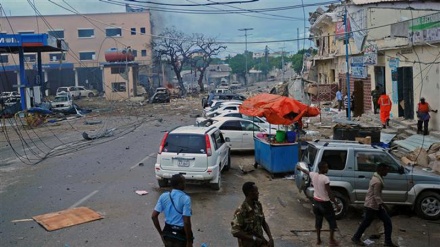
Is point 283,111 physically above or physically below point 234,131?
above

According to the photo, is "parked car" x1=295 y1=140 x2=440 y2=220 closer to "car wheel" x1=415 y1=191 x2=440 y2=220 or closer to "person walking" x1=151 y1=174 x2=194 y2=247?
"car wheel" x1=415 y1=191 x2=440 y2=220

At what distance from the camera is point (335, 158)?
36.8 feet

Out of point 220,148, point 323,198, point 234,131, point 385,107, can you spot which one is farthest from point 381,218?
point 385,107

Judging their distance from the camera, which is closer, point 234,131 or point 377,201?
point 377,201

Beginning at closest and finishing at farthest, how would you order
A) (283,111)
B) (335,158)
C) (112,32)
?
(335,158) → (283,111) → (112,32)

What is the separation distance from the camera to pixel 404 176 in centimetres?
1111

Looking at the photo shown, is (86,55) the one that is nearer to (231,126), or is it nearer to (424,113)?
(231,126)

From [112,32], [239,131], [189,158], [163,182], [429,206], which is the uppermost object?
[112,32]

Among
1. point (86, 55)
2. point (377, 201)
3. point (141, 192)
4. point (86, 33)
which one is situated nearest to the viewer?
point (377, 201)

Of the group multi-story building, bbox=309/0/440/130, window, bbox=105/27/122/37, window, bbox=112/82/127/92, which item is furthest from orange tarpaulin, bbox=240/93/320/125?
window, bbox=105/27/122/37

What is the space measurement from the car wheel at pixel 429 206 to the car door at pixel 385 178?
0.38 metres

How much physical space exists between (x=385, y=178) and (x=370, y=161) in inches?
18.8

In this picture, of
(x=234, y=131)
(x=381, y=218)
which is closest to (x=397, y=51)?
(x=234, y=131)

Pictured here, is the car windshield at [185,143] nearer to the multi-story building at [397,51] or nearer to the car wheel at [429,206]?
the car wheel at [429,206]
